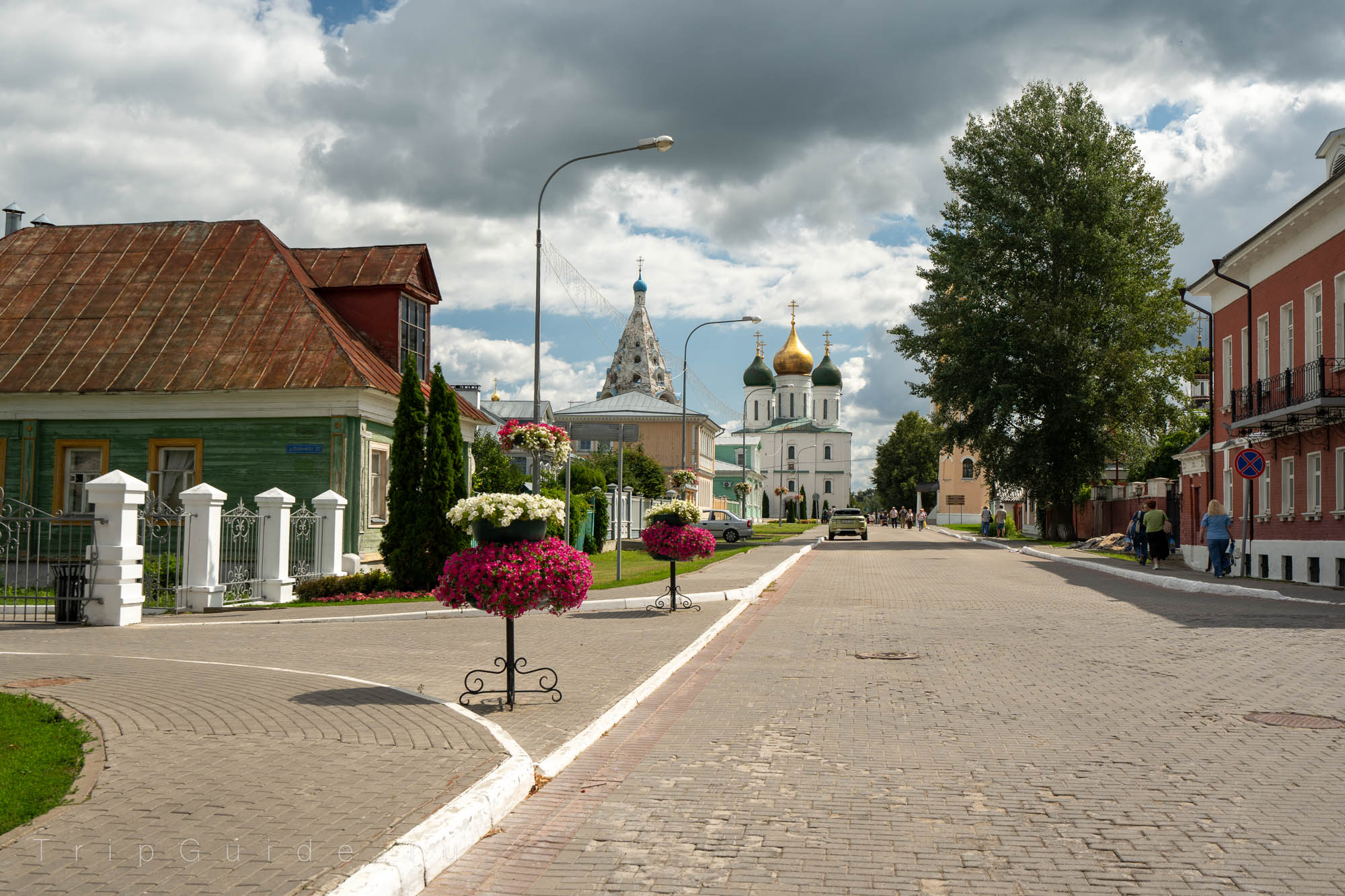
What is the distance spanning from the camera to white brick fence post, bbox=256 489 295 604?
1809 centimetres

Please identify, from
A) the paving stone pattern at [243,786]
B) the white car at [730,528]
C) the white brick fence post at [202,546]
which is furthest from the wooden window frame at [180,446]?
the white car at [730,528]

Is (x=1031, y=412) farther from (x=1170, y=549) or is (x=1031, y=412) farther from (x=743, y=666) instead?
(x=743, y=666)

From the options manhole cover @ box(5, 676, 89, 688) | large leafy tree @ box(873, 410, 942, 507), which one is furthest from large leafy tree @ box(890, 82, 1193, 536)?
large leafy tree @ box(873, 410, 942, 507)

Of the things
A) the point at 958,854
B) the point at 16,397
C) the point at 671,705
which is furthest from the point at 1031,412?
the point at 958,854

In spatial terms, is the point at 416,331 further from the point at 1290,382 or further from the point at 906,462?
the point at 906,462

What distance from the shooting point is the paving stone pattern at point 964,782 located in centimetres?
470

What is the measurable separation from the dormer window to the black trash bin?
1102 cm

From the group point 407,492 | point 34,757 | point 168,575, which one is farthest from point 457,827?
point 407,492

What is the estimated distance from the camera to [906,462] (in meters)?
121

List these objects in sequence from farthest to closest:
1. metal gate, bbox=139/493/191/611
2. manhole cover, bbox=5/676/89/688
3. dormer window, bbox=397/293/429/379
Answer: dormer window, bbox=397/293/429/379 → metal gate, bbox=139/493/191/611 → manhole cover, bbox=5/676/89/688

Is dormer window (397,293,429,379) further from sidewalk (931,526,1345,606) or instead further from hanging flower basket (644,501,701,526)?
sidewalk (931,526,1345,606)

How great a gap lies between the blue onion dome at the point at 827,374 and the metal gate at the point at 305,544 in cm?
12921

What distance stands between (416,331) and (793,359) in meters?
119

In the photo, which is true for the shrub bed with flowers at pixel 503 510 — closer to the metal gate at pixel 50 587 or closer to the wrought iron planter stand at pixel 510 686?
the wrought iron planter stand at pixel 510 686
